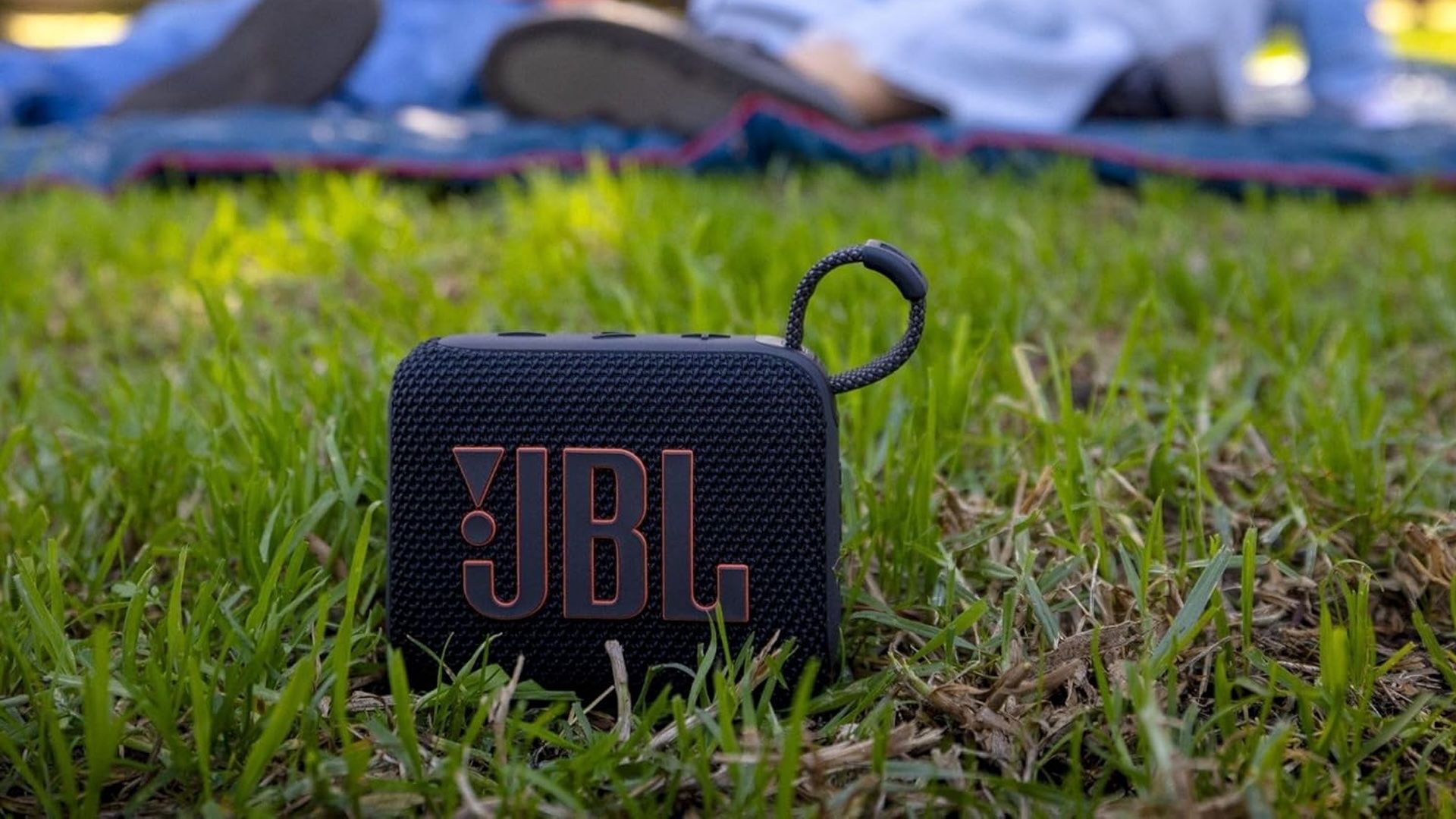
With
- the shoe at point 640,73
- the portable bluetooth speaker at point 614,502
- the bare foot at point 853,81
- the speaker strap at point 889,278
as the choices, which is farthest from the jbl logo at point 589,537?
the bare foot at point 853,81

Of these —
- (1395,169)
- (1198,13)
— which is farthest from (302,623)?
(1198,13)

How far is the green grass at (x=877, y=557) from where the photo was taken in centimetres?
63

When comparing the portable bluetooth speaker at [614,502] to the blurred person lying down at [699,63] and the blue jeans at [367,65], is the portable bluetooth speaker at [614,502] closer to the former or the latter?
the blurred person lying down at [699,63]

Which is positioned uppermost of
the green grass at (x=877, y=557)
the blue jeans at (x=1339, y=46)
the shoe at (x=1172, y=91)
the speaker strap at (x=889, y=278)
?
the blue jeans at (x=1339, y=46)

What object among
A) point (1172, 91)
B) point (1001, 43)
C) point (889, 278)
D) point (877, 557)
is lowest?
point (877, 557)

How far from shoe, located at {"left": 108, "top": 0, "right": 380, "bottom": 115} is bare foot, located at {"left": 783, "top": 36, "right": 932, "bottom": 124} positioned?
112 cm

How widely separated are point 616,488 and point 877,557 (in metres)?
0.23

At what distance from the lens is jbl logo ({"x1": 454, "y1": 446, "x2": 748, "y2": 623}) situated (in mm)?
733

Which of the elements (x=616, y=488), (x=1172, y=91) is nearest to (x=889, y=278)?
(x=616, y=488)

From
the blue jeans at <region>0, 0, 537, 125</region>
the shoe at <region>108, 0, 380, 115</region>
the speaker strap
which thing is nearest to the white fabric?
the blue jeans at <region>0, 0, 537, 125</region>

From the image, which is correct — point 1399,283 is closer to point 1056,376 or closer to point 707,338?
point 1056,376

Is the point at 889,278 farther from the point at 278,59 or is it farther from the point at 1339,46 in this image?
the point at 1339,46

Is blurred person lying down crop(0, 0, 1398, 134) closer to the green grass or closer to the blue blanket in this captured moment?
the blue blanket

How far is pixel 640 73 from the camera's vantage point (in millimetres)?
2678
